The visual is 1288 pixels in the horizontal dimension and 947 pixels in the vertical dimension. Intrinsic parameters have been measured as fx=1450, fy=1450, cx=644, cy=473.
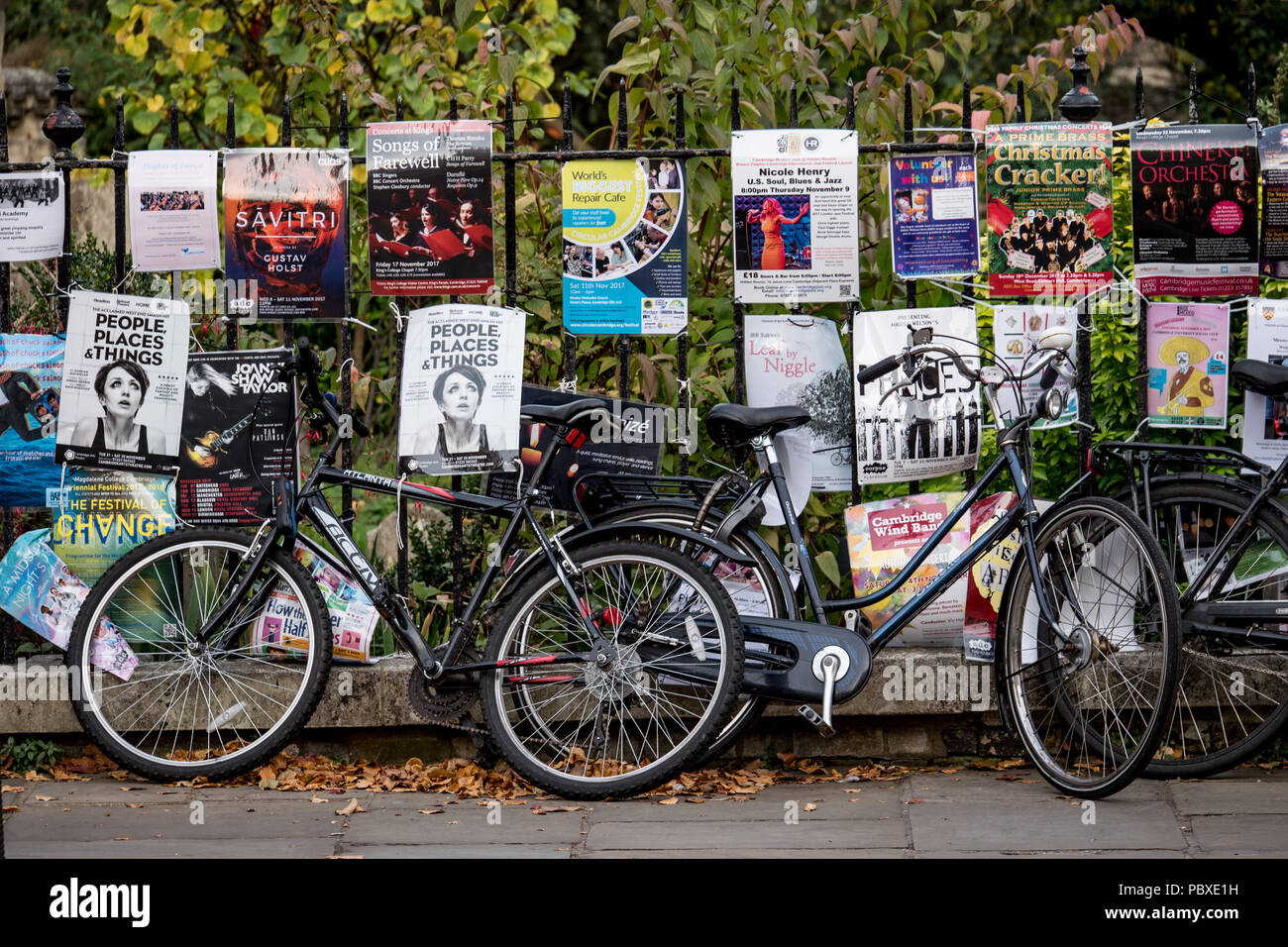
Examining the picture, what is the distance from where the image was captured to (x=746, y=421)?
469 cm

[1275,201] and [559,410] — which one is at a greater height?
[1275,201]

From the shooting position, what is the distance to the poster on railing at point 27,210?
198 inches

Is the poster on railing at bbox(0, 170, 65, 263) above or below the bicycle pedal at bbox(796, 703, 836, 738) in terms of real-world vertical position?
above

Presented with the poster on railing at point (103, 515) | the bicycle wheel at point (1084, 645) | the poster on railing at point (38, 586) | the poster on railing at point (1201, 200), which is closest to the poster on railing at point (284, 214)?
the poster on railing at point (103, 515)

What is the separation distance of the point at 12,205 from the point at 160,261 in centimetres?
56

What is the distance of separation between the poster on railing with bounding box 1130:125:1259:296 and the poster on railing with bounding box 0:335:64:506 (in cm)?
380

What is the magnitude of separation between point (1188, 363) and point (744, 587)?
5.53 ft

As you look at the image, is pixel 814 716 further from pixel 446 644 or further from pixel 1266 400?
pixel 1266 400

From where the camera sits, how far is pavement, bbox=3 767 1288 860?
4098 millimetres

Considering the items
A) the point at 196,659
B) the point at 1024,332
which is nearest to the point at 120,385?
the point at 196,659

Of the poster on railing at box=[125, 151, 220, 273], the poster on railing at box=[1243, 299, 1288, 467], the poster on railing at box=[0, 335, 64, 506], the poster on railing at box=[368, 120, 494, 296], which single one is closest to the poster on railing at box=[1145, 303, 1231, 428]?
the poster on railing at box=[1243, 299, 1288, 467]

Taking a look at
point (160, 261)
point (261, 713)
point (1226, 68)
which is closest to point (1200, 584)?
point (261, 713)

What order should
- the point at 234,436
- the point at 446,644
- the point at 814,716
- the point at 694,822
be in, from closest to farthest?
the point at 694,822 < the point at 814,716 < the point at 446,644 < the point at 234,436

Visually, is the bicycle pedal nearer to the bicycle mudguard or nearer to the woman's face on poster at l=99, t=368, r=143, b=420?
the bicycle mudguard
